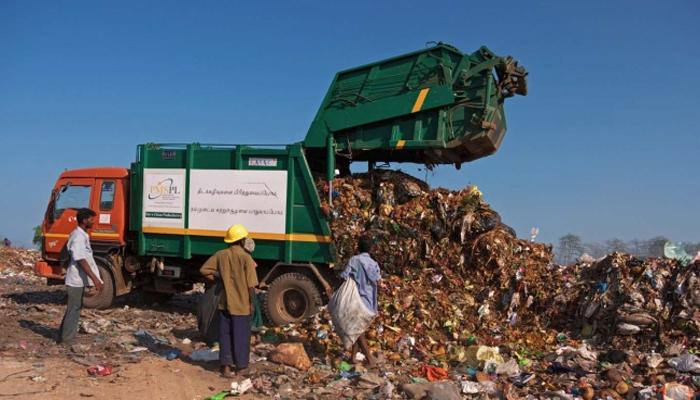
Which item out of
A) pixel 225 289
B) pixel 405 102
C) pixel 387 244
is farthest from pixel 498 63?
pixel 225 289

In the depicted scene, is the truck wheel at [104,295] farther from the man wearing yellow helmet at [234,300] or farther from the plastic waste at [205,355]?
the man wearing yellow helmet at [234,300]

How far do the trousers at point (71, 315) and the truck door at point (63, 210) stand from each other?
2.68m

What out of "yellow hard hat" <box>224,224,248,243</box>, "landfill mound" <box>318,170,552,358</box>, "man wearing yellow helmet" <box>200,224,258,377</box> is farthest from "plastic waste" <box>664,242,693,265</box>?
"yellow hard hat" <box>224,224,248,243</box>

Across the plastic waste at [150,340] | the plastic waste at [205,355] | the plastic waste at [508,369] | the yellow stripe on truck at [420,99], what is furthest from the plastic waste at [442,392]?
the yellow stripe on truck at [420,99]

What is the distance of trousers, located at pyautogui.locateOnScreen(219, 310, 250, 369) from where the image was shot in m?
5.20

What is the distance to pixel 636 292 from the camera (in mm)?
5996

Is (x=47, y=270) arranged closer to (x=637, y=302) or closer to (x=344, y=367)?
(x=344, y=367)

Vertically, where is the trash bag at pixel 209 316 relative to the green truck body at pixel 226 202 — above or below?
below

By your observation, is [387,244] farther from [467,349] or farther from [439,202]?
[467,349]

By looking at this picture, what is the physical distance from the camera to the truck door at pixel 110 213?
27.1ft

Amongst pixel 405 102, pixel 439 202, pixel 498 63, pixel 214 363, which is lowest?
pixel 214 363

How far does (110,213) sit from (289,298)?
324cm

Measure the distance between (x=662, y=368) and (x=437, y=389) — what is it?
2.19 metres

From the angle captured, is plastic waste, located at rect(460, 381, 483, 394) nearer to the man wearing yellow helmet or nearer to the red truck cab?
the man wearing yellow helmet
